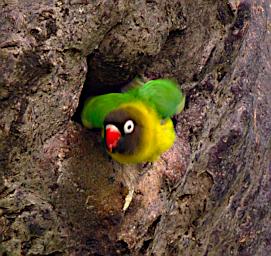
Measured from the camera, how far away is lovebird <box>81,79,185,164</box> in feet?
6.91

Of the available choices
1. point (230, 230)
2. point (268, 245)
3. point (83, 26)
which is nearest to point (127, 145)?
point (83, 26)

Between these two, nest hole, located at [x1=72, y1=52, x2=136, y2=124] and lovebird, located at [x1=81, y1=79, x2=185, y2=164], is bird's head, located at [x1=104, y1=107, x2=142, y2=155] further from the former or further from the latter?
nest hole, located at [x1=72, y1=52, x2=136, y2=124]

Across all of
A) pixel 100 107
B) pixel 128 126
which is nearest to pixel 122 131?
pixel 128 126

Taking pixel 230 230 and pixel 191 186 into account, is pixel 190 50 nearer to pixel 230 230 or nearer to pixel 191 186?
pixel 191 186

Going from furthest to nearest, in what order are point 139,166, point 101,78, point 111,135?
1. point 139,166
2. point 101,78
3. point 111,135

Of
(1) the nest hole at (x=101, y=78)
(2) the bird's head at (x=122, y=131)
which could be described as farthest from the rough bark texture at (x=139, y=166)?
(2) the bird's head at (x=122, y=131)

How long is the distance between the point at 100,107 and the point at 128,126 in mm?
172

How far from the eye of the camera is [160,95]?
91.8 inches

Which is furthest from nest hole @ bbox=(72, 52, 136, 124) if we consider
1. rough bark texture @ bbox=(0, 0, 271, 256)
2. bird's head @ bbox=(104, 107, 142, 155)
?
bird's head @ bbox=(104, 107, 142, 155)

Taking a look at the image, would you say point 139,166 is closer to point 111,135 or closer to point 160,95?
point 160,95

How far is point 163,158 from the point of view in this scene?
262 centimetres

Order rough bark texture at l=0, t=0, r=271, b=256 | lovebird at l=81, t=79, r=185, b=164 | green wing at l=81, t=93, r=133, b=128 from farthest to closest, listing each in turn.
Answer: green wing at l=81, t=93, r=133, b=128, lovebird at l=81, t=79, r=185, b=164, rough bark texture at l=0, t=0, r=271, b=256

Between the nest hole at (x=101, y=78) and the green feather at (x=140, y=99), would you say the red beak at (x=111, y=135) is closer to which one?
the green feather at (x=140, y=99)

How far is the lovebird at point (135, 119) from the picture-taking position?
83.0 inches
